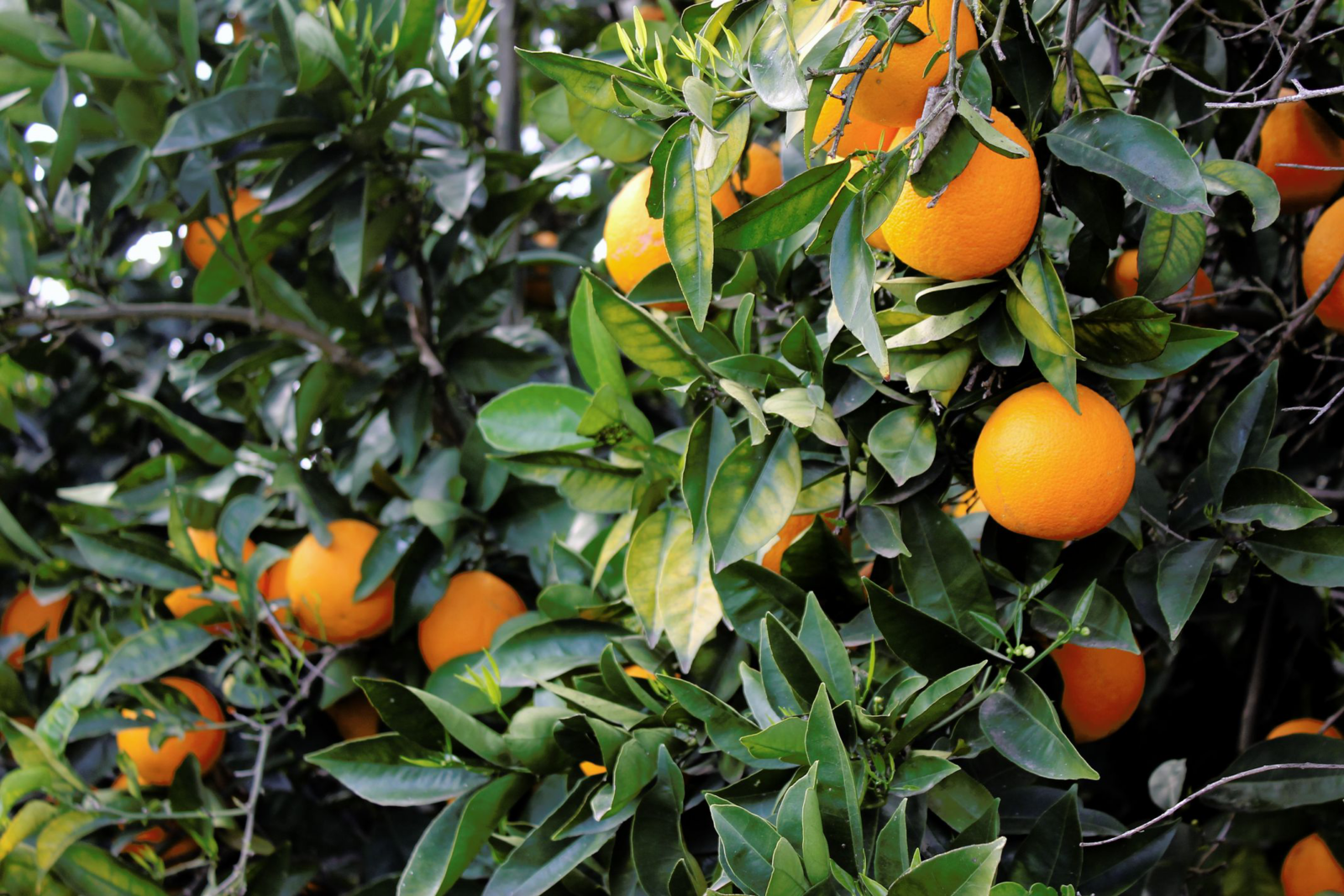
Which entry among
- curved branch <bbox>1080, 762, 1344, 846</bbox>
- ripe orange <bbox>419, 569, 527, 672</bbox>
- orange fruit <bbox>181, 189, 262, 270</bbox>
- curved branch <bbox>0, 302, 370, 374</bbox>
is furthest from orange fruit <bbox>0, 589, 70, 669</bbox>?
curved branch <bbox>1080, 762, 1344, 846</bbox>

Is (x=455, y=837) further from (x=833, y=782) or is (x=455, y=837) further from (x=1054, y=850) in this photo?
(x=1054, y=850)

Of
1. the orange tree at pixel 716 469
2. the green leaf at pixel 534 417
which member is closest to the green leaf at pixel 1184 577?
the orange tree at pixel 716 469

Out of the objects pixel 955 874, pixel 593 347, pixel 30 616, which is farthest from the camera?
pixel 30 616

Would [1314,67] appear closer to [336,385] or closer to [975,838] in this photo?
[975,838]

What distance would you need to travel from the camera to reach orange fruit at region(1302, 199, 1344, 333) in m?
0.94

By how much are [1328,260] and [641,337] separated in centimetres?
67

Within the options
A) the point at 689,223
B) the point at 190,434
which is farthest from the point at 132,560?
the point at 689,223

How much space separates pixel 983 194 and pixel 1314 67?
628 millimetres

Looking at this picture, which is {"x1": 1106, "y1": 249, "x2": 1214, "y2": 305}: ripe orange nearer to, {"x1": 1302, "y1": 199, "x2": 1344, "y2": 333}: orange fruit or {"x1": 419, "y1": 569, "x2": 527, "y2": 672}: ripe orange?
{"x1": 1302, "y1": 199, "x2": 1344, "y2": 333}: orange fruit

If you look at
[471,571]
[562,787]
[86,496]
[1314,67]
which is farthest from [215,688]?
[1314,67]

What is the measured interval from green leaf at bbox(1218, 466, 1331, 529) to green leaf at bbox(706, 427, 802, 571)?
38 centimetres

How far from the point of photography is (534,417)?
104 cm

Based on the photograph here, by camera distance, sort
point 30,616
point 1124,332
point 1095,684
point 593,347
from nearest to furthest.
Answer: point 1124,332 → point 1095,684 → point 593,347 → point 30,616

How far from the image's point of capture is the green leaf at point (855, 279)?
0.63 metres
